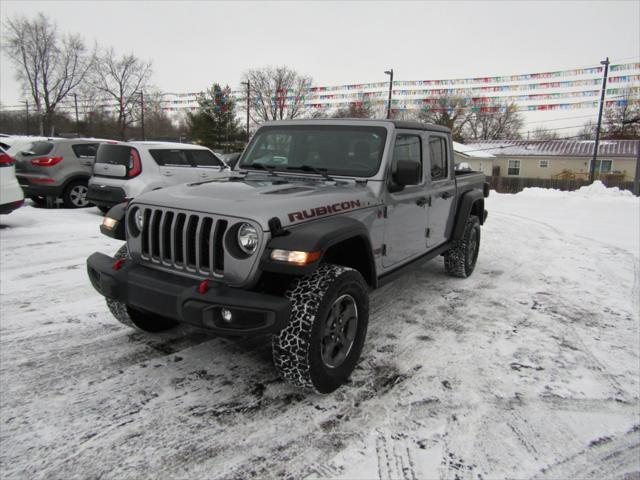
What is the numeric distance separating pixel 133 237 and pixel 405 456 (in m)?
2.29

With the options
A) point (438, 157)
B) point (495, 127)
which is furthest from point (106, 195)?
point (495, 127)

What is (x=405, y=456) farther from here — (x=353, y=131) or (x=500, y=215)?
(x=500, y=215)

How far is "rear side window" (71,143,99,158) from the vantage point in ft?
33.7

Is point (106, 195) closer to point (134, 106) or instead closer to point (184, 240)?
point (184, 240)

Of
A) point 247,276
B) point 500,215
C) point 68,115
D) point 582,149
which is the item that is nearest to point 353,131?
point 247,276

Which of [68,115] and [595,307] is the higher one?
[68,115]

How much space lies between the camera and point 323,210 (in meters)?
3.05

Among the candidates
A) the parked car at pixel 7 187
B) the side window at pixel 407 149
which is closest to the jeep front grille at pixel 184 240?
the side window at pixel 407 149

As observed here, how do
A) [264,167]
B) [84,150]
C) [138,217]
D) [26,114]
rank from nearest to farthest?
[138,217]
[264,167]
[84,150]
[26,114]

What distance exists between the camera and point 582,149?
133ft

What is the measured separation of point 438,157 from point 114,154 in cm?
701

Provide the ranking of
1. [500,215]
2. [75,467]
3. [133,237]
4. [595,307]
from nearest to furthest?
[75,467], [133,237], [595,307], [500,215]

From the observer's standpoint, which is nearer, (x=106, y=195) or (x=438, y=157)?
(x=438, y=157)

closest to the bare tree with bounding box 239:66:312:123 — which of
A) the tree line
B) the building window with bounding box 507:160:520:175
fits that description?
the tree line
